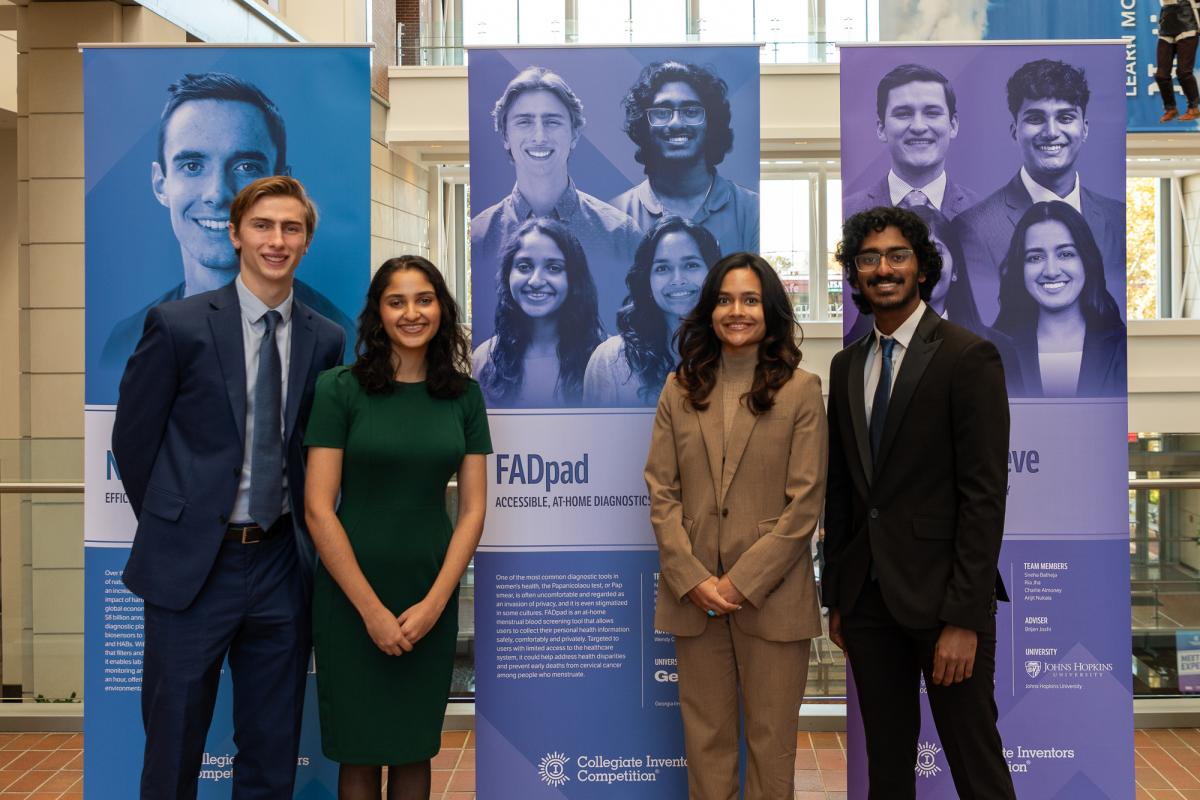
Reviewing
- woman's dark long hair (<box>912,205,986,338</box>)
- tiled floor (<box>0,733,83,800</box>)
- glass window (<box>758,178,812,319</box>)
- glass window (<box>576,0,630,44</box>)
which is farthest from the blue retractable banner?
glass window (<box>758,178,812,319</box>)

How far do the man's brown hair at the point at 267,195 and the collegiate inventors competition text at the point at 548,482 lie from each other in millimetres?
1000

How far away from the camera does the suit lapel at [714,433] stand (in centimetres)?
293

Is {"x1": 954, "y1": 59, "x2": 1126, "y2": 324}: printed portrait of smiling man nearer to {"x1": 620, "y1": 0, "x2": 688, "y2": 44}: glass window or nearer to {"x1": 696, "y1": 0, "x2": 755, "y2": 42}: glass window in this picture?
{"x1": 620, "y1": 0, "x2": 688, "y2": 44}: glass window

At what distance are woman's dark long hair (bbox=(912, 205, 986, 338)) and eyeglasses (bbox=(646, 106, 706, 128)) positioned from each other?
2.50 feet

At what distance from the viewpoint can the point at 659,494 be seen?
298cm

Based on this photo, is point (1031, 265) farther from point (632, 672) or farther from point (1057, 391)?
point (632, 672)

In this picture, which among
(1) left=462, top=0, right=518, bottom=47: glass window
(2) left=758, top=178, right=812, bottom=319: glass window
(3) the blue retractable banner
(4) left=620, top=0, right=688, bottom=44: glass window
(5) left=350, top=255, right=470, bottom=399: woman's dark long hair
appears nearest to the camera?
(5) left=350, top=255, right=470, bottom=399: woman's dark long hair

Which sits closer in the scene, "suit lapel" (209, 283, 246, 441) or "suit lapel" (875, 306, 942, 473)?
"suit lapel" (875, 306, 942, 473)

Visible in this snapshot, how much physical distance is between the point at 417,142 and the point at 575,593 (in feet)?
32.1

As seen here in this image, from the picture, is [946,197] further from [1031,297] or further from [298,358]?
[298,358]

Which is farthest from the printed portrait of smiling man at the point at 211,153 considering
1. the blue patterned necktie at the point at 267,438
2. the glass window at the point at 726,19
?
the glass window at the point at 726,19

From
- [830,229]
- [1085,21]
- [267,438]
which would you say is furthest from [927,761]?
[830,229]

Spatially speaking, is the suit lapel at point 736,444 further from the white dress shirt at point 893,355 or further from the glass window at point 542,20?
the glass window at point 542,20

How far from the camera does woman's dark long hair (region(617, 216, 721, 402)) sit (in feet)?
11.2
